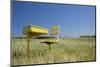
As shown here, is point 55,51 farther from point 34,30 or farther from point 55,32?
point 34,30

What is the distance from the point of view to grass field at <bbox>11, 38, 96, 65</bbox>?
8.12 feet

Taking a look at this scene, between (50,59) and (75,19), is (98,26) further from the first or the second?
(50,59)

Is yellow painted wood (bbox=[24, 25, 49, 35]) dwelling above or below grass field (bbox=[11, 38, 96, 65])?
above

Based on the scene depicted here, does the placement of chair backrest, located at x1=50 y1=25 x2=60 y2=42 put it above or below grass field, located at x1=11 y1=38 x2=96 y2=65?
above

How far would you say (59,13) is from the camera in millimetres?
2645

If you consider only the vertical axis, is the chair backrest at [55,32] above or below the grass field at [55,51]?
above

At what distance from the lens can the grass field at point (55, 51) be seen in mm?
2475

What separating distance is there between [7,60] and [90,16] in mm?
1196

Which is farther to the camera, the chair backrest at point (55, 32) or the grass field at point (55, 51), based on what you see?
the chair backrest at point (55, 32)

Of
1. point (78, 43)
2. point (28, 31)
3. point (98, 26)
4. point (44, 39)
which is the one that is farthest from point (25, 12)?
point (98, 26)

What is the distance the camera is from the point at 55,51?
2.63 metres

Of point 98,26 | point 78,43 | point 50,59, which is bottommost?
point 50,59

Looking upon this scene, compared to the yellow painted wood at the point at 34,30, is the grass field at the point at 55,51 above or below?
below

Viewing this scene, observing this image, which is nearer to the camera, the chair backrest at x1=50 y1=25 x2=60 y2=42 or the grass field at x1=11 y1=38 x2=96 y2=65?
the grass field at x1=11 y1=38 x2=96 y2=65
